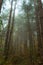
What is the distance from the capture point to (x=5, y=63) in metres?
8.18

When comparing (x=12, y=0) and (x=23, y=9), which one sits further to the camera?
(x=23, y=9)

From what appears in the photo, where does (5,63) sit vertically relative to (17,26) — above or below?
below

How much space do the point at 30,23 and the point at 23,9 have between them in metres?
1.73

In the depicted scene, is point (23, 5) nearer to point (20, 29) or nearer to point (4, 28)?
point (4, 28)

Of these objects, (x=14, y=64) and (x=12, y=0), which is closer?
(x=14, y=64)

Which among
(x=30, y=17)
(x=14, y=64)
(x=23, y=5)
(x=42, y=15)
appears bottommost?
(x=14, y=64)

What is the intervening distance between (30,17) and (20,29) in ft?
16.5

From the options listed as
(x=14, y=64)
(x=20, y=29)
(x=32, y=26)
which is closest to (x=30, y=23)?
(x=32, y=26)

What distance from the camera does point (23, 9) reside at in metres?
17.3

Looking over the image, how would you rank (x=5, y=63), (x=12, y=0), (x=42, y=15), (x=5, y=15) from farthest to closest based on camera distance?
(x=5, y=15)
(x=12, y=0)
(x=5, y=63)
(x=42, y=15)

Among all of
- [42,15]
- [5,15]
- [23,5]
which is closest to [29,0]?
[23,5]

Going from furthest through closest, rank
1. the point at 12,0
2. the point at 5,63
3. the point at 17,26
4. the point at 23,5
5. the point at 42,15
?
the point at 17,26
the point at 23,5
the point at 12,0
the point at 5,63
the point at 42,15

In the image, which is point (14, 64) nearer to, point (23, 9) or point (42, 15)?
point (42, 15)

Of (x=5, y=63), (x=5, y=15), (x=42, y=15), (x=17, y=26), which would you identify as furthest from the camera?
(x=17, y=26)
